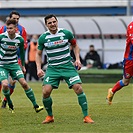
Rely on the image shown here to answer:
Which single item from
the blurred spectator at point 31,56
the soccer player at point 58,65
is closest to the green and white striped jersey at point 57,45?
the soccer player at point 58,65

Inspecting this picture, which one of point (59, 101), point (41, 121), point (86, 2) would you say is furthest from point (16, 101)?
point (86, 2)

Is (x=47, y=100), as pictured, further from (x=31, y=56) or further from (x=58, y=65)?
(x=31, y=56)

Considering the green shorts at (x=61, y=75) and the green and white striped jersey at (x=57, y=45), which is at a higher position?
the green and white striped jersey at (x=57, y=45)

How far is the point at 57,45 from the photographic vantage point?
46.5ft

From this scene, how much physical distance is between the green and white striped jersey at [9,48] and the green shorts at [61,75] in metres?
1.59

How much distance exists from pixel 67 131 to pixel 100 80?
56.7 ft

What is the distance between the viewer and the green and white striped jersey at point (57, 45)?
46.5 feet

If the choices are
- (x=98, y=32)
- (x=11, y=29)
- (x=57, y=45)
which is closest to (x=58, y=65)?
(x=57, y=45)

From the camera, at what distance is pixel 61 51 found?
14219 millimetres

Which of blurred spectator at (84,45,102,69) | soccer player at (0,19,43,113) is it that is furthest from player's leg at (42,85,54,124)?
blurred spectator at (84,45,102,69)

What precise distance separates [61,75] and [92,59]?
19662 millimetres

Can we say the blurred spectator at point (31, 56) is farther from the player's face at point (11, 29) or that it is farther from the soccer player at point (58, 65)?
the soccer player at point (58, 65)

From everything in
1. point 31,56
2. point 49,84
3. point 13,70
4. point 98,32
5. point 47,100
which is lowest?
point 31,56

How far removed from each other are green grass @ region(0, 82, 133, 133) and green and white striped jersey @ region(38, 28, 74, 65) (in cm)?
119
